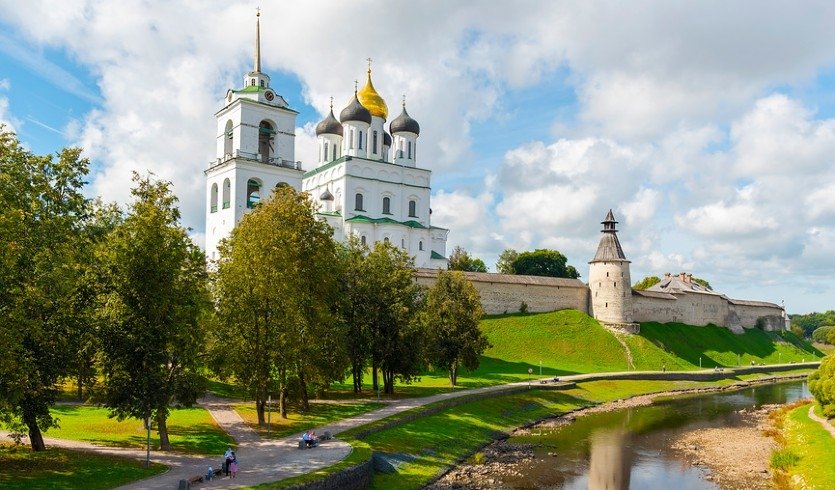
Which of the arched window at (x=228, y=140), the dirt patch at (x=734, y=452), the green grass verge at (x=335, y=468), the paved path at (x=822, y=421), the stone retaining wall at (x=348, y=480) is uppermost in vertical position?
the arched window at (x=228, y=140)

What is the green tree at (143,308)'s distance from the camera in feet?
57.9

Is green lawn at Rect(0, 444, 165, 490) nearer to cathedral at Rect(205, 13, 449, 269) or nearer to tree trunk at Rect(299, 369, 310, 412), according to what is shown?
tree trunk at Rect(299, 369, 310, 412)

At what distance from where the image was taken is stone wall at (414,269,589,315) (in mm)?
54031

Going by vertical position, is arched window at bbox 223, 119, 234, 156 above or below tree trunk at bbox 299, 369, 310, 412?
above

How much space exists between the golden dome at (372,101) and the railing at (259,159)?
1610 centimetres

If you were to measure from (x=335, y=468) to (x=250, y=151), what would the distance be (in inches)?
1270

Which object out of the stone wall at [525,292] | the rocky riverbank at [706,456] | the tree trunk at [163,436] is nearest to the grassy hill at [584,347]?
the stone wall at [525,292]

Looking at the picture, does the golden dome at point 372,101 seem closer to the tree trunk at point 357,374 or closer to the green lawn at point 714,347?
the green lawn at point 714,347

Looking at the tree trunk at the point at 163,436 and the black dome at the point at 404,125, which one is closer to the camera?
the tree trunk at the point at 163,436

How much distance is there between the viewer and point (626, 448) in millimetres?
26234

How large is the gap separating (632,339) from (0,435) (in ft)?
147

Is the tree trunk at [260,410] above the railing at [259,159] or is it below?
below

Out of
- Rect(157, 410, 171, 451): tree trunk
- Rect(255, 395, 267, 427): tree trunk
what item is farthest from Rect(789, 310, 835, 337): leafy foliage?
Rect(157, 410, 171, 451): tree trunk

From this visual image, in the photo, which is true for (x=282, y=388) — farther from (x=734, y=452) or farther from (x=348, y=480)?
(x=734, y=452)
